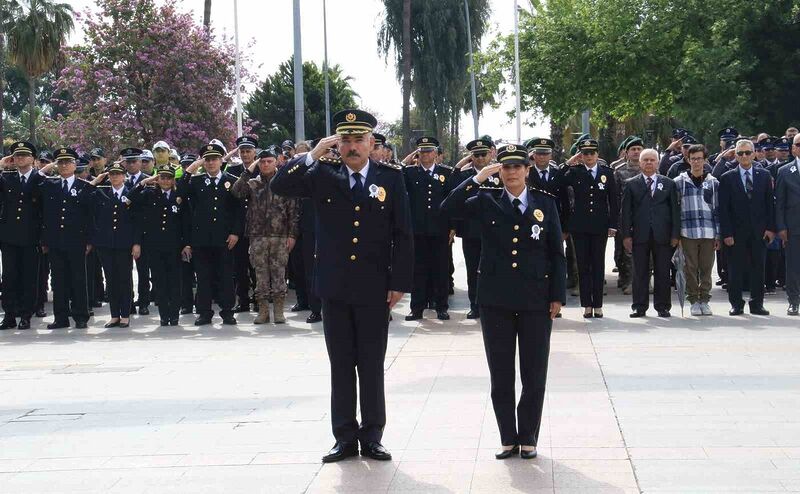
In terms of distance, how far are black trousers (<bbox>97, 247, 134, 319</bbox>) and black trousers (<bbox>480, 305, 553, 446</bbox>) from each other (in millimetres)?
8637

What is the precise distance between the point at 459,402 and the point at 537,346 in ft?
5.99

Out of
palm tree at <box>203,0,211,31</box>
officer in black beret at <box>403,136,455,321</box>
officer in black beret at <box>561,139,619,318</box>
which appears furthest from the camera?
palm tree at <box>203,0,211,31</box>

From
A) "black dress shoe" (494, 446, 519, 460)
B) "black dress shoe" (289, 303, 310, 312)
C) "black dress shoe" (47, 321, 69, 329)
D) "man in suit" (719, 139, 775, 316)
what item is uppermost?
"man in suit" (719, 139, 775, 316)

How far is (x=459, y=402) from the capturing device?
9.20 meters

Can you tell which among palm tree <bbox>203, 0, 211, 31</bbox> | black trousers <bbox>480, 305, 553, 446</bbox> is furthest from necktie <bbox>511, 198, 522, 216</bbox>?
palm tree <bbox>203, 0, 211, 31</bbox>

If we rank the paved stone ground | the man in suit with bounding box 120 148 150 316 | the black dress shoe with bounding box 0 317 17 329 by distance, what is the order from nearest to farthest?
the paved stone ground
the black dress shoe with bounding box 0 317 17 329
the man in suit with bounding box 120 148 150 316

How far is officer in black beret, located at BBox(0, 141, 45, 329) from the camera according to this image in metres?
15.3

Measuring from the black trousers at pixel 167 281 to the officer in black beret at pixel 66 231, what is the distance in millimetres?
906

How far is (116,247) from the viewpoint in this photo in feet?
50.3

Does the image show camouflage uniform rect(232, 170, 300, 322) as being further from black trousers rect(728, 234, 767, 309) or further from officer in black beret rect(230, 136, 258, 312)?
black trousers rect(728, 234, 767, 309)

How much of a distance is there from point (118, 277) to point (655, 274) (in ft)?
21.4

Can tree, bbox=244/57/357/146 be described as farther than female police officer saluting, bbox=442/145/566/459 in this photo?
Yes

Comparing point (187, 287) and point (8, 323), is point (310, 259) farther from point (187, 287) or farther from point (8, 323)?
point (8, 323)

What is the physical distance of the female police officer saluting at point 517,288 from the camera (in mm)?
7484
